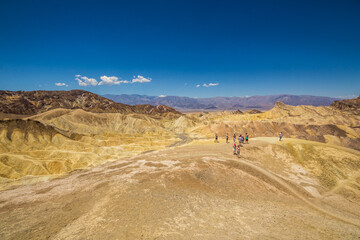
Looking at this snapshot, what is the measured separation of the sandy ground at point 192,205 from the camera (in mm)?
11938

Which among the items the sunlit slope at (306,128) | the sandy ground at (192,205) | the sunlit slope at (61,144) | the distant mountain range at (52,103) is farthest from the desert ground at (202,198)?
the distant mountain range at (52,103)

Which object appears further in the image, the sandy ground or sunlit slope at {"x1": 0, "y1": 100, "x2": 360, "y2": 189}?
sunlit slope at {"x1": 0, "y1": 100, "x2": 360, "y2": 189}

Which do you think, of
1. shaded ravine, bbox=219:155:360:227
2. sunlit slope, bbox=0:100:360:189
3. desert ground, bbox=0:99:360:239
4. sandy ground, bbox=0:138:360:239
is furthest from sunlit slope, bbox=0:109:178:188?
shaded ravine, bbox=219:155:360:227

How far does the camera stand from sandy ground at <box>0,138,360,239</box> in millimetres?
11938

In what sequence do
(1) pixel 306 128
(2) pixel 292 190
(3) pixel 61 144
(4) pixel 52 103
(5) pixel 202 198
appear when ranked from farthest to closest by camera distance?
(4) pixel 52 103 → (1) pixel 306 128 → (3) pixel 61 144 → (2) pixel 292 190 → (5) pixel 202 198

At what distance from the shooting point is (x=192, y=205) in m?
15.0

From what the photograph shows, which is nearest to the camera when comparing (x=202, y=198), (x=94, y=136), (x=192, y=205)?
(x=192, y=205)

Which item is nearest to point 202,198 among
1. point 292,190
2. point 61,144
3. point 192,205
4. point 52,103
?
point 192,205

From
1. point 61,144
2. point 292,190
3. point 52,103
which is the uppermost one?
point 52,103

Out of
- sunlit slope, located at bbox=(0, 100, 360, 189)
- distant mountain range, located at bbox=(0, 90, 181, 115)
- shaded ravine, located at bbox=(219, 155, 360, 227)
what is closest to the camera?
shaded ravine, located at bbox=(219, 155, 360, 227)

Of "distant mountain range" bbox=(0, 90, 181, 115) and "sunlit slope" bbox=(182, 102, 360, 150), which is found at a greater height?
"distant mountain range" bbox=(0, 90, 181, 115)

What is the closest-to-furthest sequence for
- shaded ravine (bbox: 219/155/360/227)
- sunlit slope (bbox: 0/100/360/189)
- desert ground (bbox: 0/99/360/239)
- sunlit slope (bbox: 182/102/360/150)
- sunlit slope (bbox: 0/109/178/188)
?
desert ground (bbox: 0/99/360/239) → shaded ravine (bbox: 219/155/360/227) → sunlit slope (bbox: 0/109/178/188) → sunlit slope (bbox: 0/100/360/189) → sunlit slope (bbox: 182/102/360/150)

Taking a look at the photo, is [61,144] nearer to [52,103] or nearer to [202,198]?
[202,198]

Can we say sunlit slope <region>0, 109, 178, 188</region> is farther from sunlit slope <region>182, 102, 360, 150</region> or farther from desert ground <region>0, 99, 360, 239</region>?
sunlit slope <region>182, 102, 360, 150</region>
